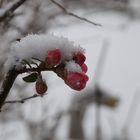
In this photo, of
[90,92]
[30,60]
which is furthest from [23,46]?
[90,92]

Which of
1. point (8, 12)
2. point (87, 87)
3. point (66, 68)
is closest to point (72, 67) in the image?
point (66, 68)

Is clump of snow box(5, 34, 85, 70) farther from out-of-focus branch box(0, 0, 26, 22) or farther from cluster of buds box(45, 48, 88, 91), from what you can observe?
out-of-focus branch box(0, 0, 26, 22)

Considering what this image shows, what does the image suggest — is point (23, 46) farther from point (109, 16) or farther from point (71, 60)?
point (109, 16)

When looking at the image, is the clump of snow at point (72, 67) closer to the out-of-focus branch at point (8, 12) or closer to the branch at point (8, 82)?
the branch at point (8, 82)

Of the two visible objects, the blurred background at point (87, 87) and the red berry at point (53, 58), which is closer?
the red berry at point (53, 58)

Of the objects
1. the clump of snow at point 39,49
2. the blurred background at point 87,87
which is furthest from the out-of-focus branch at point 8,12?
the clump of snow at point 39,49
